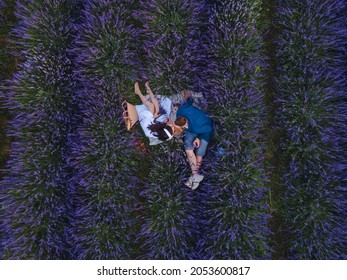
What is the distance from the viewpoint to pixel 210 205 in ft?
13.6

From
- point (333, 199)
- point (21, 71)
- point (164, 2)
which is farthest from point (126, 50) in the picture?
point (333, 199)

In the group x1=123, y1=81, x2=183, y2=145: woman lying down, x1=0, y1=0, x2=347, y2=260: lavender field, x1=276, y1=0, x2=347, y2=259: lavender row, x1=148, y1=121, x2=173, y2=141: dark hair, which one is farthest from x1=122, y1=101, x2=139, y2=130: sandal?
x1=276, y1=0, x2=347, y2=259: lavender row

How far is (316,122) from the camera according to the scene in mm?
4027

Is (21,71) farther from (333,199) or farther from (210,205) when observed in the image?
(333,199)

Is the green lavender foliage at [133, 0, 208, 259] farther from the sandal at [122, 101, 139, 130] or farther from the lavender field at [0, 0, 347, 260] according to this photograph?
A: the sandal at [122, 101, 139, 130]

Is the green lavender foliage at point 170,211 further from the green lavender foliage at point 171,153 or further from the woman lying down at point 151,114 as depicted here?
the woman lying down at point 151,114

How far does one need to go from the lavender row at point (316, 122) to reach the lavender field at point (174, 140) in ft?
0.06

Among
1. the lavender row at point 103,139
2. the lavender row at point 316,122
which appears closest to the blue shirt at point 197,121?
the lavender row at point 103,139

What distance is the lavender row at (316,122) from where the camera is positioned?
13.1 ft

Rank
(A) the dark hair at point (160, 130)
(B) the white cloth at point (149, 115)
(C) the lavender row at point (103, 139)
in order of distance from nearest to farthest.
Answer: (A) the dark hair at point (160, 130)
(C) the lavender row at point (103, 139)
(B) the white cloth at point (149, 115)

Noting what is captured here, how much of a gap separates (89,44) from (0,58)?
4.74ft

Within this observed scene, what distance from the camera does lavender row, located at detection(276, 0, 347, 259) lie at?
4.00 metres

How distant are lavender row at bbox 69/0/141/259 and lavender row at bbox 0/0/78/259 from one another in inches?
8.4

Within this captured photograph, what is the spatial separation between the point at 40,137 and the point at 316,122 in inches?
146
